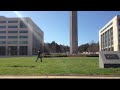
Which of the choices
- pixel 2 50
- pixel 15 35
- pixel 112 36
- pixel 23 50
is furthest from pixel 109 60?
pixel 2 50

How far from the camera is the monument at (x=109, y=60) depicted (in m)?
23.5

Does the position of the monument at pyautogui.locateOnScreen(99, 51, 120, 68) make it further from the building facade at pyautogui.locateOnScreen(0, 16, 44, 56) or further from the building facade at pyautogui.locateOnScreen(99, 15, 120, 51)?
the building facade at pyautogui.locateOnScreen(0, 16, 44, 56)

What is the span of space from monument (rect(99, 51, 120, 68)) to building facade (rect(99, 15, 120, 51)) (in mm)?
99883

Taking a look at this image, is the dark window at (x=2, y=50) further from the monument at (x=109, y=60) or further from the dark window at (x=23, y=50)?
the monument at (x=109, y=60)

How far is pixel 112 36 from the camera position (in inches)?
5394

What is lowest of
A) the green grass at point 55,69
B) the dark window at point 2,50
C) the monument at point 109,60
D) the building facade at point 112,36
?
the green grass at point 55,69

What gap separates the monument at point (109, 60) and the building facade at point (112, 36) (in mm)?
99883

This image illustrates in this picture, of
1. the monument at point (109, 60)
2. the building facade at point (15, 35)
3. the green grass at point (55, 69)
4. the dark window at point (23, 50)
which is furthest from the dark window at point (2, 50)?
the monument at point (109, 60)

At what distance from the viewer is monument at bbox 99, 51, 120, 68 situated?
2353 cm
